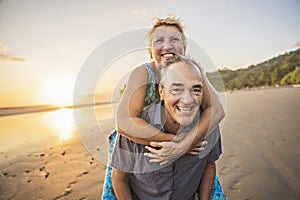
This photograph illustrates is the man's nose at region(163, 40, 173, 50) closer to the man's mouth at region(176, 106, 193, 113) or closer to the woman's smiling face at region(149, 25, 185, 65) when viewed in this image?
the woman's smiling face at region(149, 25, 185, 65)

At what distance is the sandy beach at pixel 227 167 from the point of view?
10.1ft

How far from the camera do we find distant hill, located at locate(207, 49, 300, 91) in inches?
499

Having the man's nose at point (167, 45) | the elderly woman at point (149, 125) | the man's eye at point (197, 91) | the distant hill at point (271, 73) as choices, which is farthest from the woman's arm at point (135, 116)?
the distant hill at point (271, 73)

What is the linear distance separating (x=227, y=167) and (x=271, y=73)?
11905 mm

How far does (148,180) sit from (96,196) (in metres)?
1.68

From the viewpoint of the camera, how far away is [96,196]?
3.17 metres

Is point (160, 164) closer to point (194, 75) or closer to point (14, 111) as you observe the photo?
point (194, 75)

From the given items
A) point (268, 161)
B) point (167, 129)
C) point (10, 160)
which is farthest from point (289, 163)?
point (10, 160)

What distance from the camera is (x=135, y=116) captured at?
171 centimetres

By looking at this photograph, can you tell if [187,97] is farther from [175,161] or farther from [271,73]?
→ [271,73]

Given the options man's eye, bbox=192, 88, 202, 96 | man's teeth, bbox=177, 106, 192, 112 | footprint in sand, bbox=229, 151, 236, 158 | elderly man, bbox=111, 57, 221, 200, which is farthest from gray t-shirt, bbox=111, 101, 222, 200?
footprint in sand, bbox=229, 151, 236, 158

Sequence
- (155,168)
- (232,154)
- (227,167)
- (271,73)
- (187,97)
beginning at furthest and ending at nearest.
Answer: (271,73) < (232,154) < (227,167) < (155,168) < (187,97)

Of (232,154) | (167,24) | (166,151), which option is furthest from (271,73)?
(166,151)

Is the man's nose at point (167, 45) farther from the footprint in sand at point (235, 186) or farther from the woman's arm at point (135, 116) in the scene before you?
the footprint in sand at point (235, 186)
